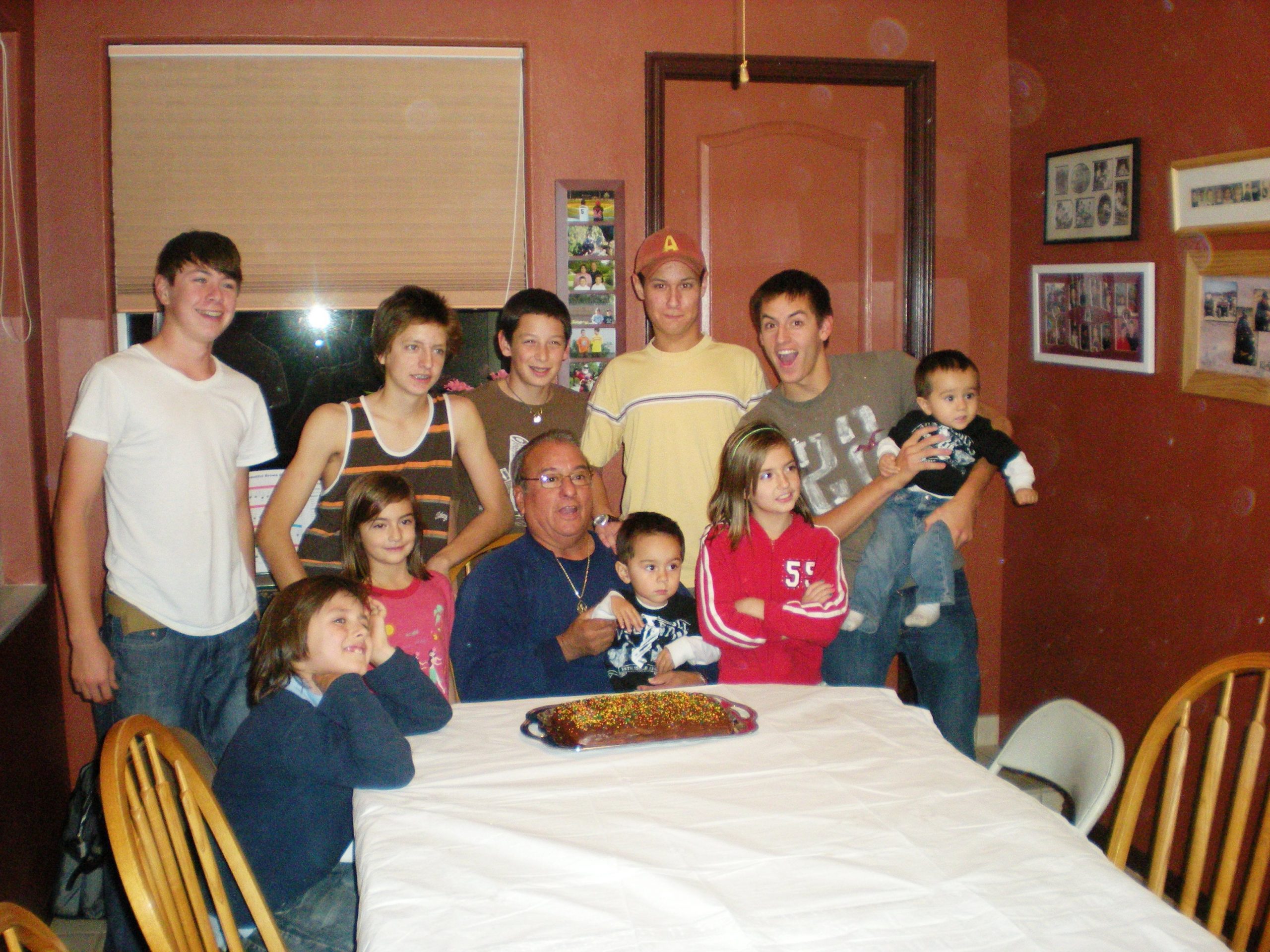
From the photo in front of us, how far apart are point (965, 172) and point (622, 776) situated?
275 cm

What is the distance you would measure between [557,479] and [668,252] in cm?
84

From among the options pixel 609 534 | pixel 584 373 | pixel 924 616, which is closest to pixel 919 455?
pixel 924 616

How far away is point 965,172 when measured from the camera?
3.56 meters

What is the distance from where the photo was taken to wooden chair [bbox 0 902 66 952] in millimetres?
1067

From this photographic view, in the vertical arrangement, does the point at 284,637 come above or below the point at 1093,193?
below

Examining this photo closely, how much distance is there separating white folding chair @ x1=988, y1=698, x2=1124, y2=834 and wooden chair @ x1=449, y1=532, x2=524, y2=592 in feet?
4.14

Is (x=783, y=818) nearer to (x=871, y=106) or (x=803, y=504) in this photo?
(x=803, y=504)

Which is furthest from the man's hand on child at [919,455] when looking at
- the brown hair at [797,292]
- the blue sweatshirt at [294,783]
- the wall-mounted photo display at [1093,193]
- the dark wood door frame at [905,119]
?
the blue sweatshirt at [294,783]

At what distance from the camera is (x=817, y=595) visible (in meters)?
2.29

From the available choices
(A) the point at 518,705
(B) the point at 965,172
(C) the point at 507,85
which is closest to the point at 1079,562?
(B) the point at 965,172

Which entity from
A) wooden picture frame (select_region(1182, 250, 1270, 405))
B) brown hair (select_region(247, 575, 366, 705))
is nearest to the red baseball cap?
wooden picture frame (select_region(1182, 250, 1270, 405))

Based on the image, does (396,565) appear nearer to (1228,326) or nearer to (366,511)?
(366,511)

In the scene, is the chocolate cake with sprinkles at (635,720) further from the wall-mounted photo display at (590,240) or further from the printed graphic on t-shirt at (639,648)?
the wall-mounted photo display at (590,240)

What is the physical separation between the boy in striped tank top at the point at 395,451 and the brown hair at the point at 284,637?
65 cm
